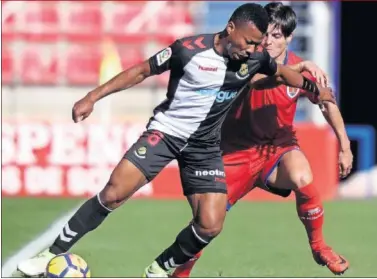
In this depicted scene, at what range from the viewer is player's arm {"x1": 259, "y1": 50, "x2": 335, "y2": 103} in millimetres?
7458

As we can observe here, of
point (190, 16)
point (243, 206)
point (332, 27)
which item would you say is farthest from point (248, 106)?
point (190, 16)

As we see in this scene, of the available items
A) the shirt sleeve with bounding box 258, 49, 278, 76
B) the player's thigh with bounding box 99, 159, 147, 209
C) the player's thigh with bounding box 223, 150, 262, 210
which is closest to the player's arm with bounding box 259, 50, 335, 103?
the shirt sleeve with bounding box 258, 49, 278, 76

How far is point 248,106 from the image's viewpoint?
27.7 ft

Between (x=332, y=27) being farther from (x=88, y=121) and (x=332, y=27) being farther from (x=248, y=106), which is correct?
(x=248, y=106)

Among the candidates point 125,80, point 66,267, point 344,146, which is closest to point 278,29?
point 344,146

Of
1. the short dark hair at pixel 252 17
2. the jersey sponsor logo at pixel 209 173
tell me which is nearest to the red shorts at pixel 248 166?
the jersey sponsor logo at pixel 209 173

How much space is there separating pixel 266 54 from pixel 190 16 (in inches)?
402

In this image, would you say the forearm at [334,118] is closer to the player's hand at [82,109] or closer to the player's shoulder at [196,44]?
the player's shoulder at [196,44]

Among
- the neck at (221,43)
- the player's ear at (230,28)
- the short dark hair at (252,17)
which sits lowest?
the neck at (221,43)

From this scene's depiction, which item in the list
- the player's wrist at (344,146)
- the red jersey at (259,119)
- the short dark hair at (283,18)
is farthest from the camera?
the red jersey at (259,119)

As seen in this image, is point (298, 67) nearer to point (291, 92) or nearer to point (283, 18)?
point (283, 18)

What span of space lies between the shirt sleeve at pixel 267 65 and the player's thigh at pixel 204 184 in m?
0.67

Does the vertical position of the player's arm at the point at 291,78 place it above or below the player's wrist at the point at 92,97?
below

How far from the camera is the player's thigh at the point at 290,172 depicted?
8.32m
